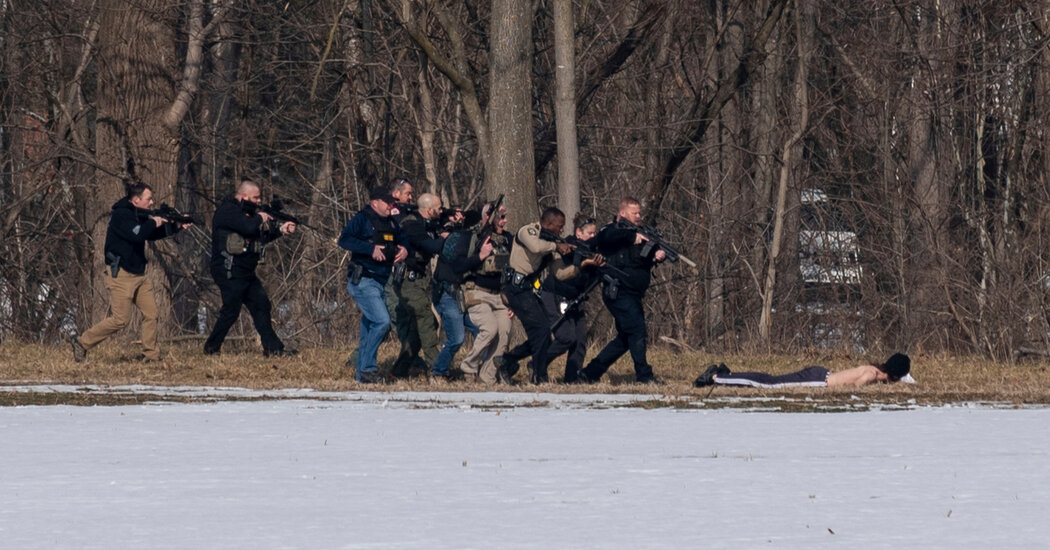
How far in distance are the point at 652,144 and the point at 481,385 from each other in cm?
978

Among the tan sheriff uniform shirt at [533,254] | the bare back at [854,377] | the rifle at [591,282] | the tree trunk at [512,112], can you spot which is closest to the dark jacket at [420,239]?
the tan sheriff uniform shirt at [533,254]

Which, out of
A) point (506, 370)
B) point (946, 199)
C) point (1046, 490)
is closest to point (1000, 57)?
point (946, 199)

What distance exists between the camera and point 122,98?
21.4 m

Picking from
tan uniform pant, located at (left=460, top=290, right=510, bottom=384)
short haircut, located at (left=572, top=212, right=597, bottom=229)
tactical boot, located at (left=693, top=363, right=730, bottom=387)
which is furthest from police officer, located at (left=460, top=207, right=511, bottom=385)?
tactical boot, located at (left=693, top=363, right=730, bottom=387)

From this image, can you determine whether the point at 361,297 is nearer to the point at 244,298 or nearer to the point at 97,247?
the point at 244,298

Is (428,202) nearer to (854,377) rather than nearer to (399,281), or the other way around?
(399,281)

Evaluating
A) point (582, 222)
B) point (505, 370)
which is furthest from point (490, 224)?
point (505, 370)

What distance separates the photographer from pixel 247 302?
1809 centimetres

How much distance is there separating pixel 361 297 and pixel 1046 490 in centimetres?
796

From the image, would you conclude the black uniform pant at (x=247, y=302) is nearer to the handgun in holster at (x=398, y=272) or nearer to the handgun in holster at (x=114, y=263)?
the handgun in holster at (x=114, y=263)

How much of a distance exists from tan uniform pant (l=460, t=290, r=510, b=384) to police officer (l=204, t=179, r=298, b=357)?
2592mm

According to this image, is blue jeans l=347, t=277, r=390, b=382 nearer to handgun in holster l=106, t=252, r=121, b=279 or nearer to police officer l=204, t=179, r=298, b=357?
police officer l=204, t=179, r=298, b=357

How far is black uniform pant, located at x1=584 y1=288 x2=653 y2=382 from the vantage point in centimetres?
1507

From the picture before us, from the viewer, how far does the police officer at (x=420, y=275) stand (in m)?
15.3
